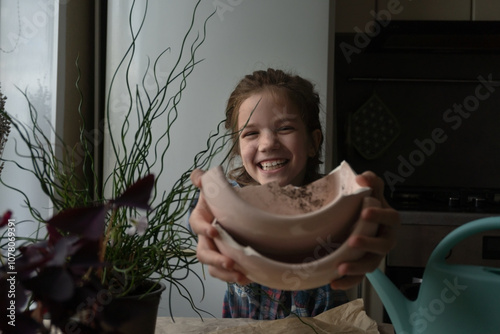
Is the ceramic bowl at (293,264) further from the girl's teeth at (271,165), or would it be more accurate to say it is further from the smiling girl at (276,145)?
the girl's teeth at (271,165)

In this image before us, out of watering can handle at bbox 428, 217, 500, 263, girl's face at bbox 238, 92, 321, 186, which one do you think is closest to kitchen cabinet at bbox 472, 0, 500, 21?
girl's face at bbox 238, 92, 321, 186

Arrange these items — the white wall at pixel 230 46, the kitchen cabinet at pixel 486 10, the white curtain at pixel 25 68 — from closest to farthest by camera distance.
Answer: the white curtain at pixel 25 68 → the white wall at pixel 230 46 → the kitchen cabinet at pixel 486 10

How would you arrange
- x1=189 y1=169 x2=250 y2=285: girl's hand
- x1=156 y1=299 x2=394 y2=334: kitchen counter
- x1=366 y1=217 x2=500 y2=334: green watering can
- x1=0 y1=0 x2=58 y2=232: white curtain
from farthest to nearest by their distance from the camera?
x1=0 y1=0 x2=58 y2=232: white curtain
x1=156 y1=299 x2=394 y2=334: kitchen counter
x1=366 y1=217 x2=500 y2=334: green watering can
x1=189 y1=169 x2=250 y2=285: girl's hand

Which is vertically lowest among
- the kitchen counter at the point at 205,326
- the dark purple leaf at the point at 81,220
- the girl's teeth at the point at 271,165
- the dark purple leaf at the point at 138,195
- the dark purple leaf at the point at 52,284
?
the kitchen counter at the point at 205,326

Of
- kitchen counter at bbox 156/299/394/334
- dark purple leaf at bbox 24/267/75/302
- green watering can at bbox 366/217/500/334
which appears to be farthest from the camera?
kitchen counter at bbox 156/299/394/334

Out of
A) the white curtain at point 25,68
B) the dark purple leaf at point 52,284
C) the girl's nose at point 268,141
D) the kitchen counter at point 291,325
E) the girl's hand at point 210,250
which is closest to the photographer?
the dark purple leaf at point 52,284

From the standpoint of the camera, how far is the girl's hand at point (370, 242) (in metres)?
0.40

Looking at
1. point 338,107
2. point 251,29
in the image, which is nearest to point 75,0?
point 251,29

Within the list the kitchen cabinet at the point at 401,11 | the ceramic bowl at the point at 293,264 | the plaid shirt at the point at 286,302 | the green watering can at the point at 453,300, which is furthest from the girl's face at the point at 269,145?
the kitchen cabinet at the point at 401,11

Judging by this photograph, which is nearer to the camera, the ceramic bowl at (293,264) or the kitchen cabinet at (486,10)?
the ceramic bowl at (293,264)

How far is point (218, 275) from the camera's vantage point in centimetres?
47

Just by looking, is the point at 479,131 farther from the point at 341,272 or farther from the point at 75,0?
the point at 341,272

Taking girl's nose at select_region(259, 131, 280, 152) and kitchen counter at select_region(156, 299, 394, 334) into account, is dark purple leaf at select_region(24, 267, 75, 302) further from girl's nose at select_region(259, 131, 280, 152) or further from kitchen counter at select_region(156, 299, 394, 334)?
girl's nose at select_region(259, 131, 280, 152)

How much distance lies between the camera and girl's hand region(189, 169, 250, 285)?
0.42 m
